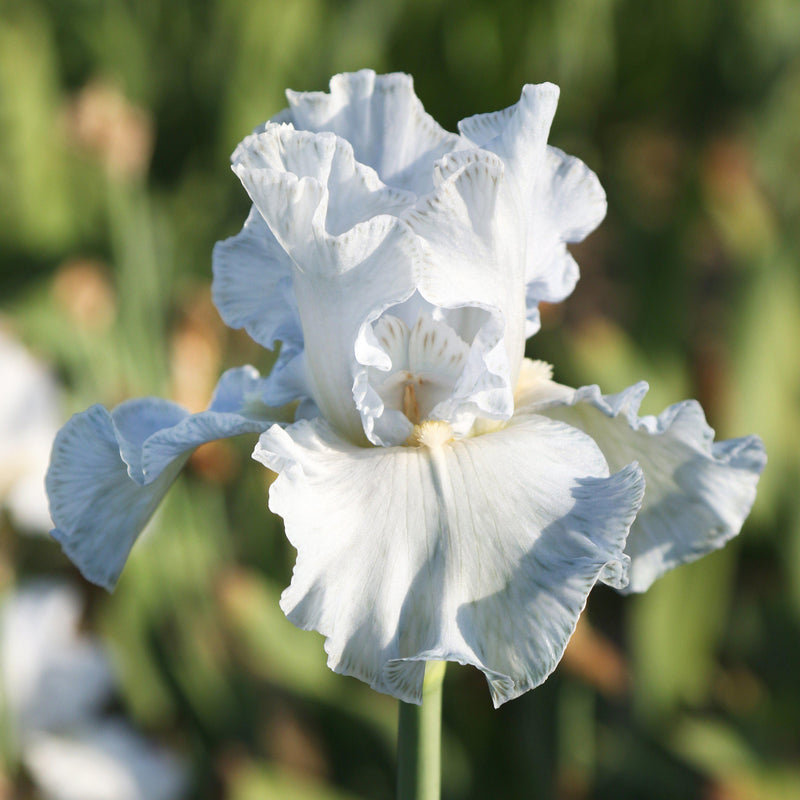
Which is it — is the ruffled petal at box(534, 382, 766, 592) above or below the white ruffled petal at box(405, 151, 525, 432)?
below

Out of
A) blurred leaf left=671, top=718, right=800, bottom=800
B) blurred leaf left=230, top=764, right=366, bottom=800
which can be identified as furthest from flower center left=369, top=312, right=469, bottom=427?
blurred leaf left=671, top=718, right=800, bottom=800

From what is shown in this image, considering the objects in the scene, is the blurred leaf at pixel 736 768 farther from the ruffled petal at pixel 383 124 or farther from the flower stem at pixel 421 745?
the ruffled petal at pixel 383 124

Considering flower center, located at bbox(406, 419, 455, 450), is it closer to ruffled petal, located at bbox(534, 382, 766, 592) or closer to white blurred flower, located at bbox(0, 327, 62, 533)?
ruffled petal, located at bbox(534, 382, 766, 592)

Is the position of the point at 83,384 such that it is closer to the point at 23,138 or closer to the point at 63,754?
the point at 63,754

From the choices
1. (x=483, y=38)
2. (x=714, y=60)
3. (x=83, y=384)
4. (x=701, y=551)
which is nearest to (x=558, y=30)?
(x=483, y=38)

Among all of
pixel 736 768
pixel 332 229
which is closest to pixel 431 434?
Answer: pixel 332 229

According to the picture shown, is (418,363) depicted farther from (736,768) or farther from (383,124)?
(736,768)
